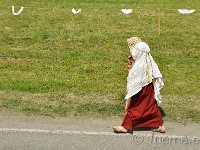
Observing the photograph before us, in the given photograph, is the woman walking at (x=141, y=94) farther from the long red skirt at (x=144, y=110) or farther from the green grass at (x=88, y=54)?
the green grass at (x=88, y=54)

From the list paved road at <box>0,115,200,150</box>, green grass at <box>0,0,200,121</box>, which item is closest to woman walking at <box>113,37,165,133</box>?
paved road at <box>0,115,200,150</box>

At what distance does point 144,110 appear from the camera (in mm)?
7020

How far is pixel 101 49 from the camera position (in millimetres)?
12773

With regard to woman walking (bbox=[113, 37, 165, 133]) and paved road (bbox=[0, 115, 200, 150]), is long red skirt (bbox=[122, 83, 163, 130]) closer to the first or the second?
woman walking (bbox=[113, 37, 165, 133])

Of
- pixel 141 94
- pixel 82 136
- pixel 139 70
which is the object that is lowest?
pixel 82 136

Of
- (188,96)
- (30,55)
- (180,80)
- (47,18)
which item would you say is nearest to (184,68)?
(180,80)

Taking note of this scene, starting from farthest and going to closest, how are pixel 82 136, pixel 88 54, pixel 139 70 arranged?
pixel 88 54
pixel 139 70
pixel 82 136

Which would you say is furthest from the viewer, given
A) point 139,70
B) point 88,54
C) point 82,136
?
point 88,54

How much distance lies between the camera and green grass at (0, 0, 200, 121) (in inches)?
325

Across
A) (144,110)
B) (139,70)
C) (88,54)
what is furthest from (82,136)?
(88,54)

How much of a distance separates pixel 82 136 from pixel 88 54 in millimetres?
5631

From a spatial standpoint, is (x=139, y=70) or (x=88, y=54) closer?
(x=139, y=70)

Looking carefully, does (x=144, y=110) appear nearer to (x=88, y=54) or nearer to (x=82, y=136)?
(x=82, y=136)

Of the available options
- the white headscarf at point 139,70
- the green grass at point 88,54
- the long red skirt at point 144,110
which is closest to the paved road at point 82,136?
the long red skirt at point 144,110
